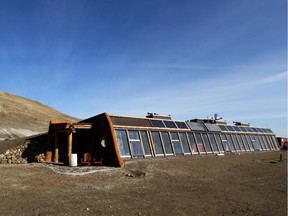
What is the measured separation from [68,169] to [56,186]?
4.79 metres

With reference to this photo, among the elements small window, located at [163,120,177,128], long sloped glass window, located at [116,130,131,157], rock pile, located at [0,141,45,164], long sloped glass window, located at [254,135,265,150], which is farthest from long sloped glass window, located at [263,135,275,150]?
rock pile, located at [0,141,45,164]

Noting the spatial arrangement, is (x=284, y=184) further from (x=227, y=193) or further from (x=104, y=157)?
(x=104, y=157)

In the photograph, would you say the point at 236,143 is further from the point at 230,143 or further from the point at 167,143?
the point at 167,143

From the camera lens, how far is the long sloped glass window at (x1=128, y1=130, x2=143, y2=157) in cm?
2210

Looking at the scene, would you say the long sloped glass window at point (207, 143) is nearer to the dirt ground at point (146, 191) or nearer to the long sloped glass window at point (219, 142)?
the long sloped glass window at point (219, 142)

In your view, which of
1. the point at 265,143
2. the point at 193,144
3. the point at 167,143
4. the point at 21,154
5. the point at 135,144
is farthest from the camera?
the point at 265,143

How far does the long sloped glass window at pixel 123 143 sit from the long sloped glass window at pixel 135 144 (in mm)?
511

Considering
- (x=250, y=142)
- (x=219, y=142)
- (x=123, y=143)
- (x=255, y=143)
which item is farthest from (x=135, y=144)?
(x=255, y=143)

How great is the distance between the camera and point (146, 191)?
43.6 feet

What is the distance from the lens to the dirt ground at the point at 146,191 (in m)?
10.1

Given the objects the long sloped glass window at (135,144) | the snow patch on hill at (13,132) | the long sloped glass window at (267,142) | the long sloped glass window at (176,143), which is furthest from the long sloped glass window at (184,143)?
the snow patch on hill at (13,132)

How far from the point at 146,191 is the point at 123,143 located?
884 cm

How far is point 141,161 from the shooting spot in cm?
2083

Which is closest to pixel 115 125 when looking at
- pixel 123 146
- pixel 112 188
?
pixel 123 146
